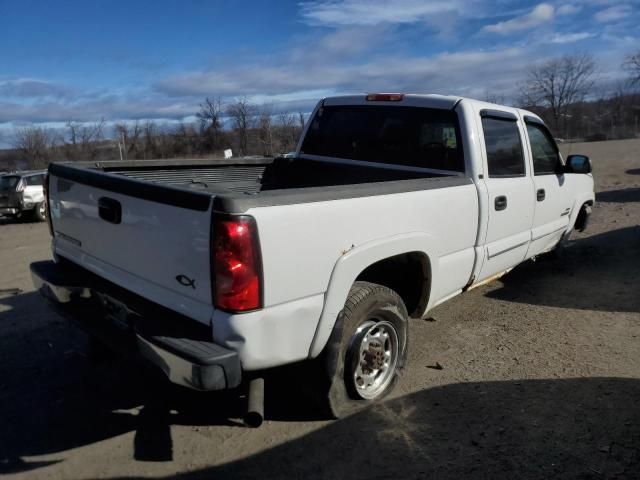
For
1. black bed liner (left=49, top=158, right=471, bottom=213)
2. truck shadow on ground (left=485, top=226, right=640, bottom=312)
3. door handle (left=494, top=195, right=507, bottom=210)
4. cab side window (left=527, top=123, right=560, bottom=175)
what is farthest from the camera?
truck shadow on ground (left=485, top=226, right=640, bottom=312)

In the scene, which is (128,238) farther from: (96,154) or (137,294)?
(96,154)

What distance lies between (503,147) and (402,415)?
8.30 ft

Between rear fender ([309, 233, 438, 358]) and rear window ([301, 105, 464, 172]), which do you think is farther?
rear window ([301, 105, 464, 172])

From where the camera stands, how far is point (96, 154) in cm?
4550

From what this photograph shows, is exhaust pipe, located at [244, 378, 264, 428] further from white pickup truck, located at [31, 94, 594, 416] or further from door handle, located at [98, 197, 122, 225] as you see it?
door handle, located at [98, 197, 122, 225]

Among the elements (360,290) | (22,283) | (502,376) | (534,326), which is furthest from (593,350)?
(22,283)

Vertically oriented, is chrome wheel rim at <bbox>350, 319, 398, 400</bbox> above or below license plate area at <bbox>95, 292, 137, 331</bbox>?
below

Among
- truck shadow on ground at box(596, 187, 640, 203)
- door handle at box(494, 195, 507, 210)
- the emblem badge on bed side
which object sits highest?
door handle at box(494, 195, 507, 210)

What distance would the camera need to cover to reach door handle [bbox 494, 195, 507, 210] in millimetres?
4246

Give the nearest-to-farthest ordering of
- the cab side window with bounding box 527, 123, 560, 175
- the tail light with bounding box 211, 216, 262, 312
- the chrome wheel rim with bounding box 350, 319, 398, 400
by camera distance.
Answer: the tail light with bounding box 211, 216, 262, 312 → the chrome wheel rim with bounding box 350, 319, 398, 400 → the cab side window with bounding box 527, 123, 560, 175

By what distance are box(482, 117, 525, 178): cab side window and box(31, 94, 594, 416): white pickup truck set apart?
0.06 ft

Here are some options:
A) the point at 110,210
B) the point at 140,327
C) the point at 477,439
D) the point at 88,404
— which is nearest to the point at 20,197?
the point at 88,404

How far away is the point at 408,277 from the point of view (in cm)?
385

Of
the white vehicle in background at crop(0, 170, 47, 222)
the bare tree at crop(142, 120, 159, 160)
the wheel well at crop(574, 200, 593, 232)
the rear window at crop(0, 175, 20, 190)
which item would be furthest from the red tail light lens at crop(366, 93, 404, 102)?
the bare tree at crop(142, 120, 159, 160)
